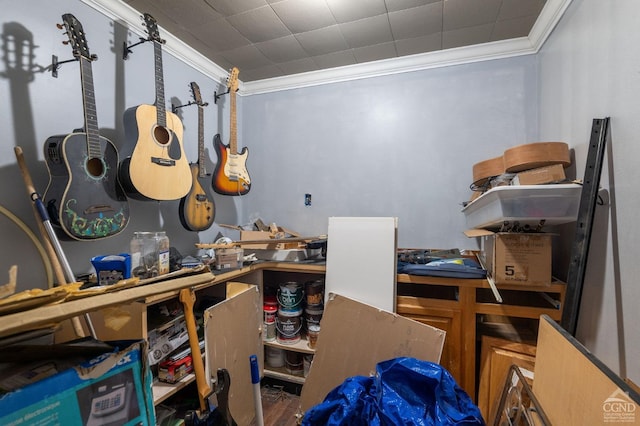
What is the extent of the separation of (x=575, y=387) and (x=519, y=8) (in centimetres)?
193

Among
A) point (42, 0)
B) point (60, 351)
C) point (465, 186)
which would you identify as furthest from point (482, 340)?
point (42, 0)

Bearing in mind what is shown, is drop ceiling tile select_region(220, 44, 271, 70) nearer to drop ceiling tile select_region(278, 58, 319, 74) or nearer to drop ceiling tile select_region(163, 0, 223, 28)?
drop ceiling tile select_region(278, 58, 319, 74)

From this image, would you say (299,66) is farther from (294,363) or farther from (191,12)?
(294,363)

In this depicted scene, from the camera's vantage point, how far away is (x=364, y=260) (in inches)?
67.2

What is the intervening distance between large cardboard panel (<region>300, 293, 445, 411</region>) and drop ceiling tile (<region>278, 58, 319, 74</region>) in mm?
1814

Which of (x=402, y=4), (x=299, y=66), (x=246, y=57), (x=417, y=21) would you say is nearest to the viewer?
(x=402, y=4)

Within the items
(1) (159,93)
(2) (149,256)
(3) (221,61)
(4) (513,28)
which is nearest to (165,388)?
(2) (149,256)

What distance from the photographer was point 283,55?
2.19 metres

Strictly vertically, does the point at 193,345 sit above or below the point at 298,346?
above

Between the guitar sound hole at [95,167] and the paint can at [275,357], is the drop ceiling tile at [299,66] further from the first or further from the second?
the paint can at [275,357]

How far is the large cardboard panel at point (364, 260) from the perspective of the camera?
5.37ft

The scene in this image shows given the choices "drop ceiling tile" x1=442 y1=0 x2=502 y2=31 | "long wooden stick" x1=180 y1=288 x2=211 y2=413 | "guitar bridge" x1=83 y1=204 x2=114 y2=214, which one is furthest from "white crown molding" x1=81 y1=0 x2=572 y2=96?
"long wooden stick" x1=180 y1=288 x2=211 y2=413

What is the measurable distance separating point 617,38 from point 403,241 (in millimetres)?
1531

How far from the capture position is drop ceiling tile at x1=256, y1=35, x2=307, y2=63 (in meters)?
2.00
